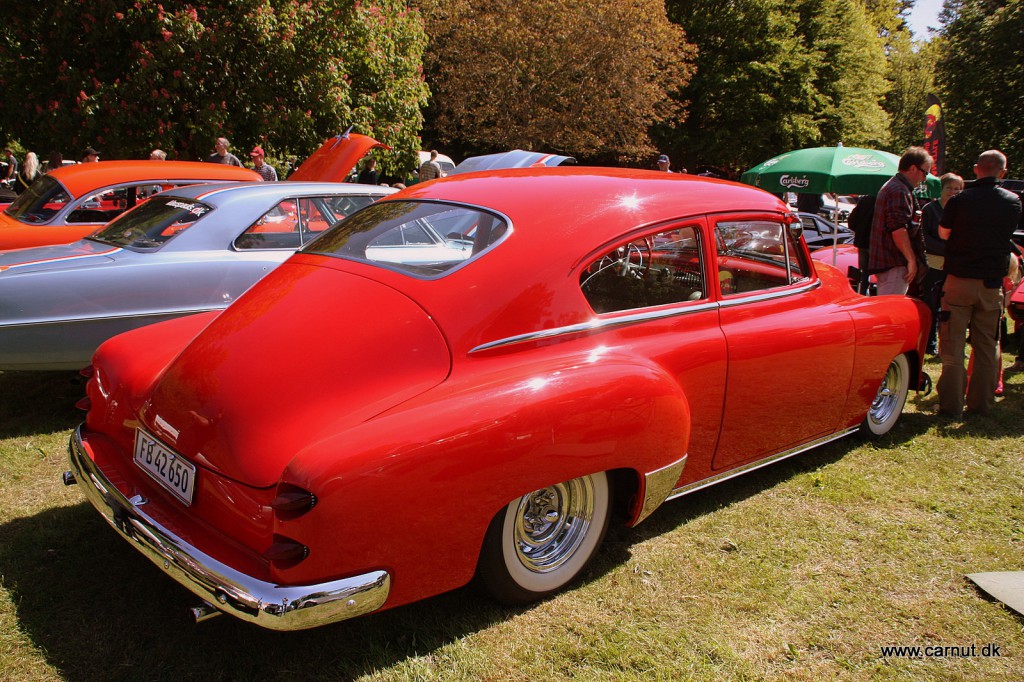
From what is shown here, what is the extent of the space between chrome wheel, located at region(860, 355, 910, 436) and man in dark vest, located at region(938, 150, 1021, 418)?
29.3 inches

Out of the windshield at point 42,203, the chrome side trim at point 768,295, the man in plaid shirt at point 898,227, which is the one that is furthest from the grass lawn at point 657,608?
the windshield at point 42,203

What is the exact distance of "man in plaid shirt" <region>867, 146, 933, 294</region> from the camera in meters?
5.52

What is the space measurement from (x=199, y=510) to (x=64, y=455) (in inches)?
90.6

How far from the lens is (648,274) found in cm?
326

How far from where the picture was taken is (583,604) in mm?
2924

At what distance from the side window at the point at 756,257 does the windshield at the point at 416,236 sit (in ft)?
3.87

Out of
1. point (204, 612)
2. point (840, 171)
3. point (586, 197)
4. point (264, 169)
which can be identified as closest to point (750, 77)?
point (840, 171)

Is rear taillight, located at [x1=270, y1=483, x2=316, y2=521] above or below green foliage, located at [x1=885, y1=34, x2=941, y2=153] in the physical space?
below

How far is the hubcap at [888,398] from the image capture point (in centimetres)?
468

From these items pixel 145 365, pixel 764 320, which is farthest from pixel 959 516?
pixel 145 365

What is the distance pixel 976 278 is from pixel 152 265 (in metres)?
5.54

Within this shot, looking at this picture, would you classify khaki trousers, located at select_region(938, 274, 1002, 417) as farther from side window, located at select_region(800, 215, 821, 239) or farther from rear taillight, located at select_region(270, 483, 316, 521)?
side window, located at select_region(800, 215, 821, 239)

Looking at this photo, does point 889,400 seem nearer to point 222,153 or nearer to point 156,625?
point 156,625

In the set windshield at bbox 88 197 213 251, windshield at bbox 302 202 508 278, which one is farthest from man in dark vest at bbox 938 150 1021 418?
windshield at bbox 88 197 213 251
